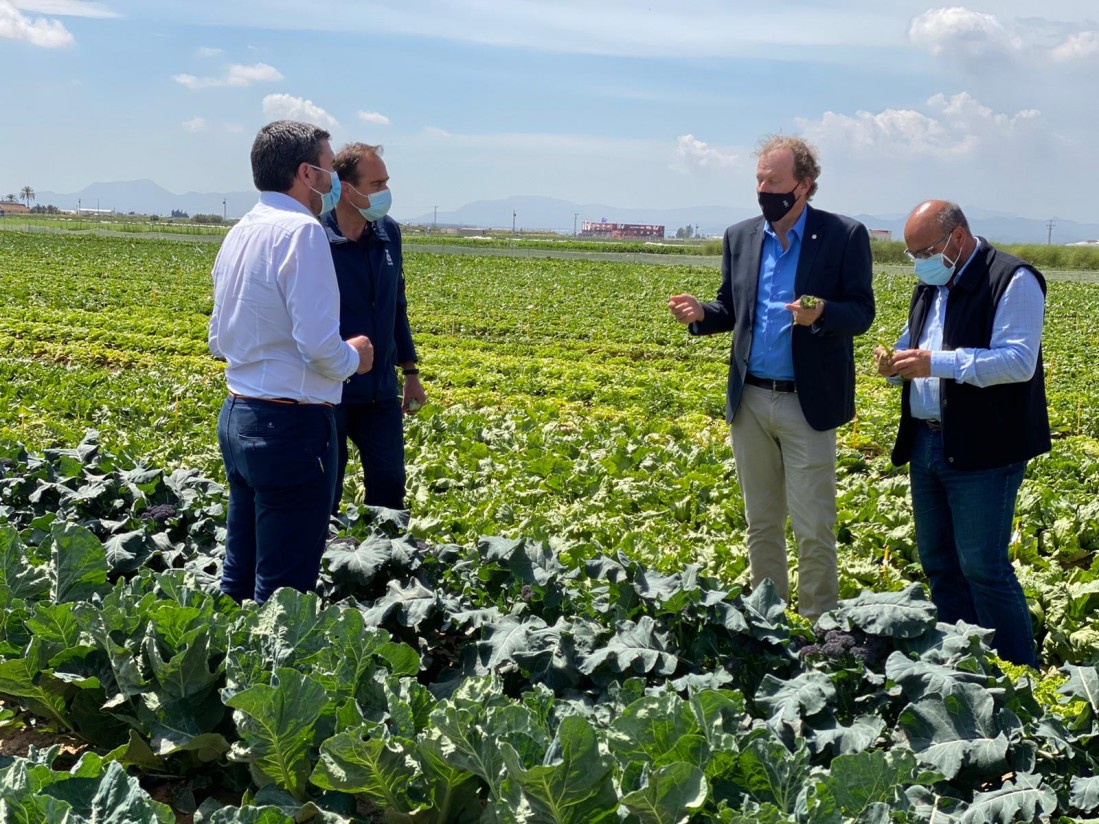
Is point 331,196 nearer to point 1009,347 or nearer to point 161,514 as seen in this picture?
point 161,514


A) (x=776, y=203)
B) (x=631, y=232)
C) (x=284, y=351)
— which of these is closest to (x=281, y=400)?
(x=284, y=351)

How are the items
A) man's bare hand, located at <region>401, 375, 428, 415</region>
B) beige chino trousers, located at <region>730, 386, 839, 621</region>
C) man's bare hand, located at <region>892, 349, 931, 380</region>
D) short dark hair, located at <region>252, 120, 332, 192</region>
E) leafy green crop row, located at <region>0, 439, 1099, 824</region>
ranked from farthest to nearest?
man's bare hand, located at <region>401, 375, 428, 415</region>, beige chino trousers, located at <region>730, 386, 839, 621</region>, man's bare hand, located at <region>892, 349, 931, 380</region>, short dark hair, located at <region>252, 120, 332, 192</region>, leafy green crop row, located at <region>0, 439, 1099, 824</region>

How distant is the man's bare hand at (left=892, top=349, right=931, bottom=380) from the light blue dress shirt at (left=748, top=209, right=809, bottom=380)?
55 centimetres

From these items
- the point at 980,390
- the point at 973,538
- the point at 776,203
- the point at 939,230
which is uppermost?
the point at 776,203

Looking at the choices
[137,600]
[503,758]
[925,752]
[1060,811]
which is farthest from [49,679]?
[1060,811]

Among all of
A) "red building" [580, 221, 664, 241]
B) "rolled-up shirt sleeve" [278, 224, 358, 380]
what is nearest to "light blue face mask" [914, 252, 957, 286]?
"rolled-up shirt sleeve" [278, 224, 358, 380]

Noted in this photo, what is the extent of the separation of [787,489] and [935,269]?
46.5 inches

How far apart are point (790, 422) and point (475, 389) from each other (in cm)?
709

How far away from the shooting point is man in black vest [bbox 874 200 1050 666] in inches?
142

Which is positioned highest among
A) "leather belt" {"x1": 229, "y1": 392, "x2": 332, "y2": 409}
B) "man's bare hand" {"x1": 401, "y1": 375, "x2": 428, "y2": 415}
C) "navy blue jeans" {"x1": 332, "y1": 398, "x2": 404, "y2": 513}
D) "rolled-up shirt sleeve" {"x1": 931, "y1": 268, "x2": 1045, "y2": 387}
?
"rolled-up shirt sleeve" {"x1": 931, "y1": 268, "x2": 1045, "y2": 387}

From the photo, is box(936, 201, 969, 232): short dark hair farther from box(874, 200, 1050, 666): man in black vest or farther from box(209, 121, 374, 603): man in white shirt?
box(209, 121, 374, 603): man in white shirt

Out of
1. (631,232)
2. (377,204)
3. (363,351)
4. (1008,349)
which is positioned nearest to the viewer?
(363,351)

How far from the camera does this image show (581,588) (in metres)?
3.75

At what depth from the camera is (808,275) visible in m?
4.18
